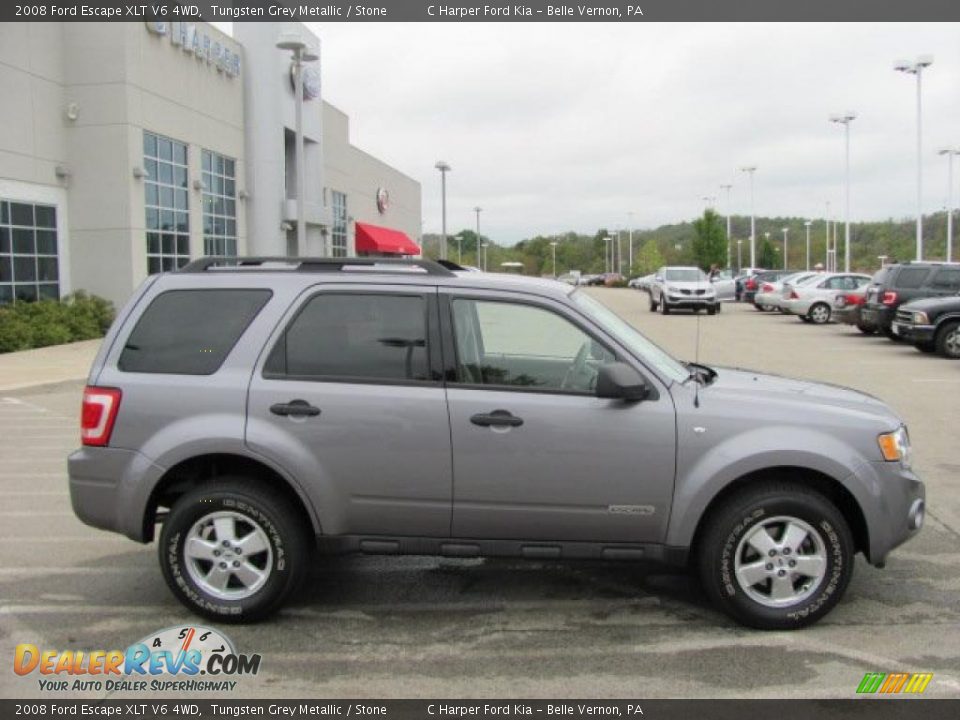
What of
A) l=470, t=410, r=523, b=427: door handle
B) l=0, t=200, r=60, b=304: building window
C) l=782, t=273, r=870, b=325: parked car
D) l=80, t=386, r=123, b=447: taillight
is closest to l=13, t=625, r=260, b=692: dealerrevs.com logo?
l=80, t=386, r=123, b=447: taillight

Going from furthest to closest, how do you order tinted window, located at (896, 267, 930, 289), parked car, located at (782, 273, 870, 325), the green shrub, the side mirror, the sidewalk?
1. parked car, located at (782, 273, 870, 325)
2. tinted window, located at (896, 267, 930, 289)
3. the green shrub
4. the sidewalk
5. the side mirror

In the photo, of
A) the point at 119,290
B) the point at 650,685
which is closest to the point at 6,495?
the point at 650,685

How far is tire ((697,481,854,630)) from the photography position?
15.3 feet

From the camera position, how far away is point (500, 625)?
193 inches

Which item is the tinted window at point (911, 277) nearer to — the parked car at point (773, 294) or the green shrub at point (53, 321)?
the parked car at point (773, 294)

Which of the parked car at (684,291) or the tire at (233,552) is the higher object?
the parked car at (684,291)

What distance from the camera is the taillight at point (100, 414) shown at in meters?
4.89

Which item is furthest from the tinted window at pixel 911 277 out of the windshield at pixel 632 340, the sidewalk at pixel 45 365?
the windshield at pixel 632 340

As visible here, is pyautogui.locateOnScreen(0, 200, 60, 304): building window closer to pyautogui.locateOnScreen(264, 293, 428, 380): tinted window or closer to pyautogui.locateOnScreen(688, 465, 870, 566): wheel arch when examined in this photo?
pyautogui.locateOnScreen(264, 293, 428, 380): tinted window

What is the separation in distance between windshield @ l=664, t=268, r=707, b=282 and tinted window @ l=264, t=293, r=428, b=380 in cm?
3196

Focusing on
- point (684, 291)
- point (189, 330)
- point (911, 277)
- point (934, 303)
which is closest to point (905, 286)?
point (911, 277)

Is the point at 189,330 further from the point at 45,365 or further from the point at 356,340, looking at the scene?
the point at 45,365

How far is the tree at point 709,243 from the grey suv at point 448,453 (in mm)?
81701
